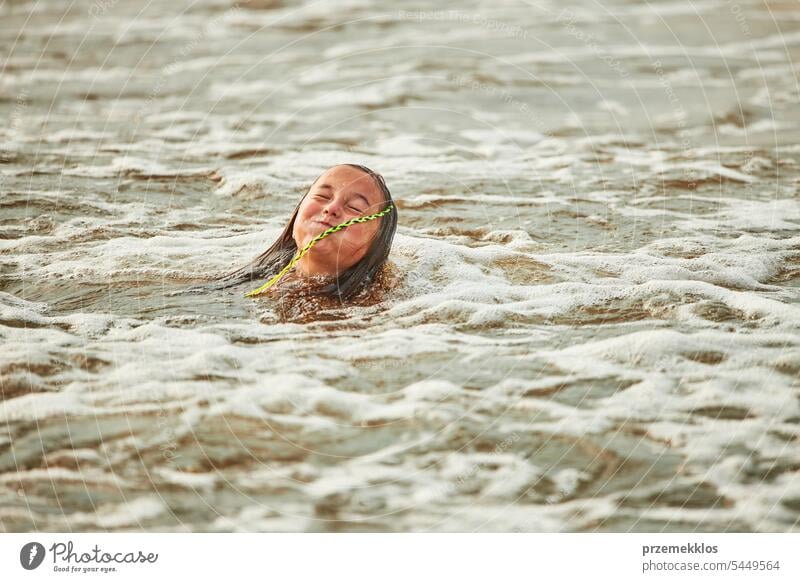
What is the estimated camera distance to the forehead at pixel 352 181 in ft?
12.5

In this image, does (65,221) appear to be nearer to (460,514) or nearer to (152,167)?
(152,167)

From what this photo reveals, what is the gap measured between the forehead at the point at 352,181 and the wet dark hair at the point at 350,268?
0.09 ft

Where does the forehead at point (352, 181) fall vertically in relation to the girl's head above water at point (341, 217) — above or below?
above

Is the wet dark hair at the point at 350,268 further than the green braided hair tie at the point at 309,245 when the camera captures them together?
Yes

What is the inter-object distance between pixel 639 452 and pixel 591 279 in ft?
4.22

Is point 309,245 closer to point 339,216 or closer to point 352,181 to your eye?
point 339,216

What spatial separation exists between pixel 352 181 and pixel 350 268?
0.35 m

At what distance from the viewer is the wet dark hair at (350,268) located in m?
3.86

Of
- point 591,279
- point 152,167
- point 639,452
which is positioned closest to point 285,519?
point 639,452

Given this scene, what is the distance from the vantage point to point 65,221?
481cm

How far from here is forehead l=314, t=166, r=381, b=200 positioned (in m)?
3.82

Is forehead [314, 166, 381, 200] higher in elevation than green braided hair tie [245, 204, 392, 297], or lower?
higher

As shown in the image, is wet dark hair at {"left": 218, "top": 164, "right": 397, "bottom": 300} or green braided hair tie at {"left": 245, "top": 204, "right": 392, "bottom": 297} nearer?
green braided hair tie at {"left": 245, "top": 204, "right": 392, "bottom": 297}

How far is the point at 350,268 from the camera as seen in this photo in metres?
3.87
